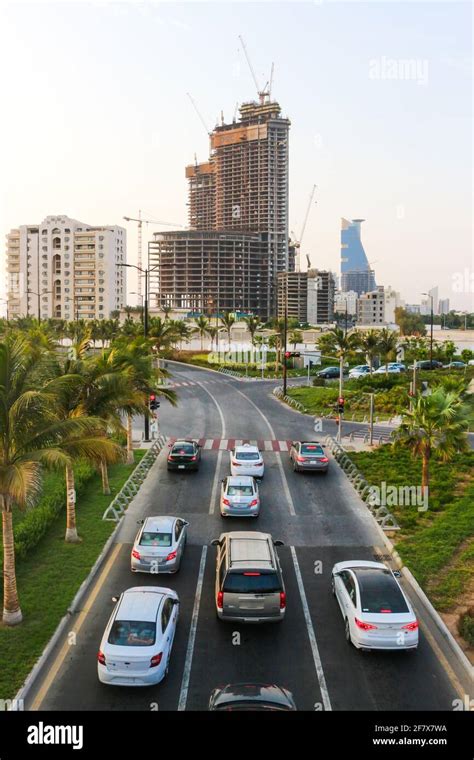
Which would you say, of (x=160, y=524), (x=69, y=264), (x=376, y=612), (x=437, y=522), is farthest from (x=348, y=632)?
(x=69, y=264)

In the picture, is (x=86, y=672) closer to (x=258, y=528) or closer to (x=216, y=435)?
(x=258, y=528)

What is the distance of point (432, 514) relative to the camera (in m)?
24.2

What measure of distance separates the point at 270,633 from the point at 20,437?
7.45 metres

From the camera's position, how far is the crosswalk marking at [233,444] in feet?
118

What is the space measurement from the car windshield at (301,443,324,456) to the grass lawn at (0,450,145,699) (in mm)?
9702

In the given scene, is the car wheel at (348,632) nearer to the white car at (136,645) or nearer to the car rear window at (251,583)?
the car rear window at (251,583)

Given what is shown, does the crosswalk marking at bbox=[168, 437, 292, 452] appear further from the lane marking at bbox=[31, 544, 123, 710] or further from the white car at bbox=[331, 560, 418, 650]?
the white car at bbox=[331, 560, 418, 650]

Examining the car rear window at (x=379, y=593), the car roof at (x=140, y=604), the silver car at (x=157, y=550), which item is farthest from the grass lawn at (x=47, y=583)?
the car rear window at (x=379, y=593)

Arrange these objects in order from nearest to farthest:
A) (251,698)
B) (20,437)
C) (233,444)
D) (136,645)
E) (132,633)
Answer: (251,698) < (136,645) < (132,633) < (20,437) < (233,444)

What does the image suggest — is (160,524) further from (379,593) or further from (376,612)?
(376,612)

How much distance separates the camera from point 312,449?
30656 millimetres

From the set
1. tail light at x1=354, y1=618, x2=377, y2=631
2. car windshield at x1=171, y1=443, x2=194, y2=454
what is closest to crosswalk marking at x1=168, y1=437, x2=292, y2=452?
car windshield at x1=171, y1=443, x2=194, y2=454

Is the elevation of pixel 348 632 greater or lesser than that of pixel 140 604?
lesser

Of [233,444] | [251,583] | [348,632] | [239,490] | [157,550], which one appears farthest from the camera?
[233,444]
